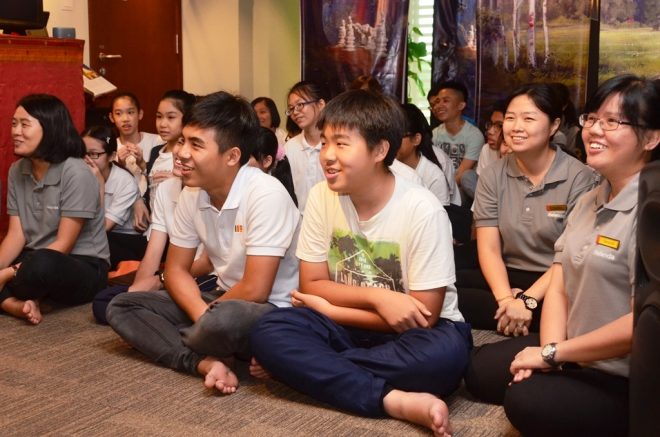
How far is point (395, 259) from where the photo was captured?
7.52 ft

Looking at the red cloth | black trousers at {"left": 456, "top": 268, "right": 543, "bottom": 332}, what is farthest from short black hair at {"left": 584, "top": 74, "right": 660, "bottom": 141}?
the red cloth

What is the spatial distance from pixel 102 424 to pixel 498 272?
137cm

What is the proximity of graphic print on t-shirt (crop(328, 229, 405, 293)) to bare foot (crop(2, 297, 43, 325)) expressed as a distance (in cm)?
132

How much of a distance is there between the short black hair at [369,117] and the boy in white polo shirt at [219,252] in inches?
15.1

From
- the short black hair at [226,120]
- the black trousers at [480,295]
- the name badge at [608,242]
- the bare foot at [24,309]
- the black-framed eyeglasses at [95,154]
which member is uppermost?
the short black hair at [226,120]

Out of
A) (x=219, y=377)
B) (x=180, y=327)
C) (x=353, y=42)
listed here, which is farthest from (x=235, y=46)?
(x=219, y=377)

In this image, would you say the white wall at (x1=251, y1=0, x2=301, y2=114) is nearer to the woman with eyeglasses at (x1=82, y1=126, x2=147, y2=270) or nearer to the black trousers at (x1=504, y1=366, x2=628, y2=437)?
the woman with eyeglasses at (x1=82, y1=126, x2=147, y2=270)

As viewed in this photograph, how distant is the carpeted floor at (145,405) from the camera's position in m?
2.11

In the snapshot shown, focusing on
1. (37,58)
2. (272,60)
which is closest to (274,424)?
(37,58)

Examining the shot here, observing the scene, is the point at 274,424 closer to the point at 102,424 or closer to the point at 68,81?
the point at 102,424

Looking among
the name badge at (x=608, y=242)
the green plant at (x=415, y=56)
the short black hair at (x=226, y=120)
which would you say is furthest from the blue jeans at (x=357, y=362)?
the green plant at (x=415, y=56)

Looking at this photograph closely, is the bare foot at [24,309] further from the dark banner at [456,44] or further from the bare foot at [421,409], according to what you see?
the dark banner at [456,44]

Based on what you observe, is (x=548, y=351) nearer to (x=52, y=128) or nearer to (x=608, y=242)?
(x=608, y=242)

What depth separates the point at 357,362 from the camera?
2.19m
